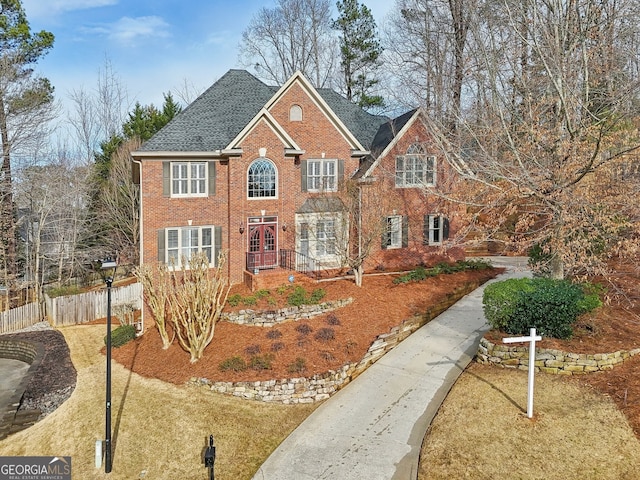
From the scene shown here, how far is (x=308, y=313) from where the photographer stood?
1574 centimetres

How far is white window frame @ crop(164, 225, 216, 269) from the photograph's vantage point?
18.0 m

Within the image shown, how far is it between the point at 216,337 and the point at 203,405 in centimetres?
348

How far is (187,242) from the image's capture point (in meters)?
18.3

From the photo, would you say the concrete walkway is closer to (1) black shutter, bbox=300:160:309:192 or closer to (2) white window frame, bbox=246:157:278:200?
(2) white window frame, bbox=246:157:278:200

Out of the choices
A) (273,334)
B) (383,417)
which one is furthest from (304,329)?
(383,417)

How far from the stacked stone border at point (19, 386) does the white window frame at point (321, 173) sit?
12989 millimetres

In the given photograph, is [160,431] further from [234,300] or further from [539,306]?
[539,306]

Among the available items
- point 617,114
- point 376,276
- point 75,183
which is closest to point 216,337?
point 376,276

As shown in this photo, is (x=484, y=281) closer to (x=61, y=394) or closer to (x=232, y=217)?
(x=232, y=217)

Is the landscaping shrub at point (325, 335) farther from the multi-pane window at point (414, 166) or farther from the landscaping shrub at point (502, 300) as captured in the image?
the multi-pane window at point (414, 166)

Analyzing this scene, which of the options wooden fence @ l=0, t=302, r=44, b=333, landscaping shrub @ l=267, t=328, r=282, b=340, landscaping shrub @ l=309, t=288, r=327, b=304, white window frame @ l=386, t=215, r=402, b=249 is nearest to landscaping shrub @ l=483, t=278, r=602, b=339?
landscaping shrub @ l=309, t=288, r=327, b=304

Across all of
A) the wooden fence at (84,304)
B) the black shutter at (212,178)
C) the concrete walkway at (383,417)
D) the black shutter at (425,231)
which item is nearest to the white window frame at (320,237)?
the black shutter at (212,178)

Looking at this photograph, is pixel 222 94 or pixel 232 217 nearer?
pixel 232 217

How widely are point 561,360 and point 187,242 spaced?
13.8 meters
